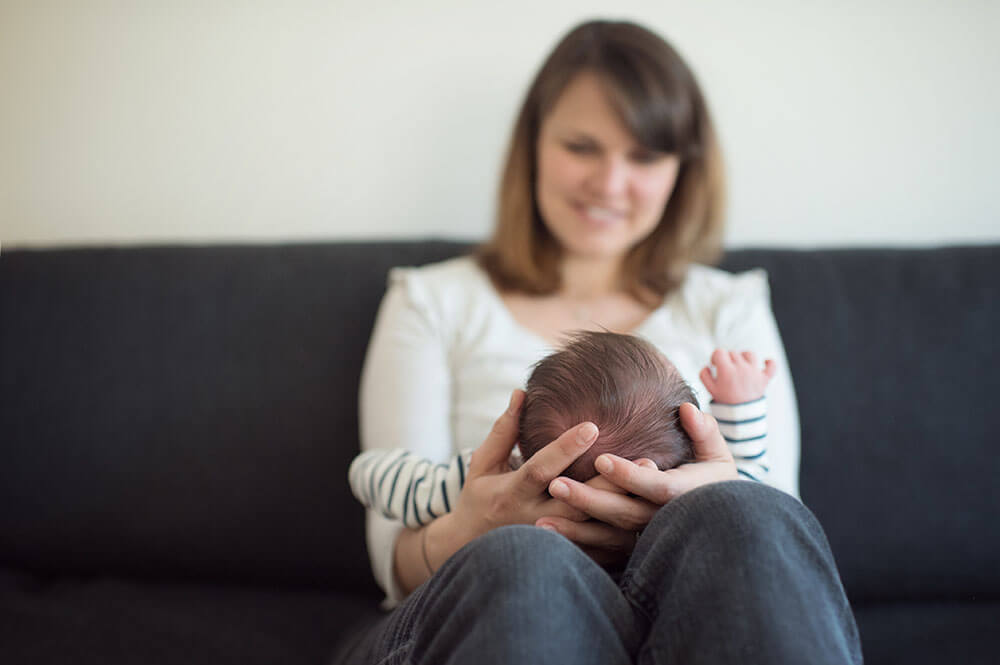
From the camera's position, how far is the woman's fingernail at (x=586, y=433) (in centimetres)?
66

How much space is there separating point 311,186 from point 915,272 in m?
1.25

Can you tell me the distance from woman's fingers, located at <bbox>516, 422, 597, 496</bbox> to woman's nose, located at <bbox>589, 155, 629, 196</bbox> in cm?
57

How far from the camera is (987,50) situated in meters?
Result: 1.47

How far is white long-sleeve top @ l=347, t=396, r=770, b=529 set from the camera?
0.88 meters

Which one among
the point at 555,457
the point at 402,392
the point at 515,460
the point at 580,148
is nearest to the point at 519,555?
the point at 555,457

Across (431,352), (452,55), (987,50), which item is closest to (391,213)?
(452,55)

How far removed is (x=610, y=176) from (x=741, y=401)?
469 mm

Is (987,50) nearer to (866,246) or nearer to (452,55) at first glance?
(866,246)

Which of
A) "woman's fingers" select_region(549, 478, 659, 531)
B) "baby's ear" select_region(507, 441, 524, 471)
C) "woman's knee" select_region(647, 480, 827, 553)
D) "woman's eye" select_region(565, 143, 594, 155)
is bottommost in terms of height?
"baby's ear" select_region(507, 441, 524, 471)

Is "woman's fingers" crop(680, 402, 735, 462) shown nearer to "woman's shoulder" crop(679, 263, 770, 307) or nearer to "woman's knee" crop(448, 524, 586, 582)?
"woman's knee" crop(448, 524, 586, 582)

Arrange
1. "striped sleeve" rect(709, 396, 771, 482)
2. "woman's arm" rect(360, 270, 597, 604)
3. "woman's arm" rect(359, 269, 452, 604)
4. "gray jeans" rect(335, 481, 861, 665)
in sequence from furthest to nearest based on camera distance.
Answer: "woman's arm" rect(359, 269, 452, 604)
"striped sleeve" rect(709, 396, 771, 482)
"woman's arm" rect(360, 270, 597, 604)
"gray jeans" rect(335, 481, 861, 665)

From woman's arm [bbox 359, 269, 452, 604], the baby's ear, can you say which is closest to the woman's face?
woman's arm [bbox 359, 269, 452, 604]

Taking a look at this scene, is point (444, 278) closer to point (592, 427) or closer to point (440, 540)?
point (440, 540)

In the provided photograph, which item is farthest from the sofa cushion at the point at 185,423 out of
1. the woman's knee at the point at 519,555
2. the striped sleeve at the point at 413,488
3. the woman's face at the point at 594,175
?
the woman's knee at the point at 519,555
